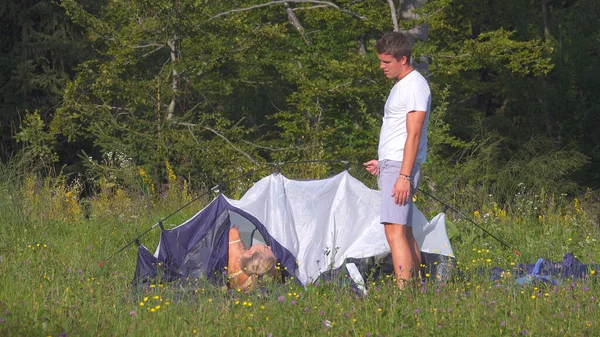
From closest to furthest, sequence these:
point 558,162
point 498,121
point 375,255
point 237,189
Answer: point 375,255, point 237,189, point 558,162, point 498,121

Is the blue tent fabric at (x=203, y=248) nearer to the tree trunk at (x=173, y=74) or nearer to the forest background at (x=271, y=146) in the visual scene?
the forest background at (x=271, y=146)

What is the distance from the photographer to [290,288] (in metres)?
5.93

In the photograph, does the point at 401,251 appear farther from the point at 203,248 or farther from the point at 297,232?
the point at 203,248

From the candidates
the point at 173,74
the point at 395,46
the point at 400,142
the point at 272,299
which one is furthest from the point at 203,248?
the point at 173,74

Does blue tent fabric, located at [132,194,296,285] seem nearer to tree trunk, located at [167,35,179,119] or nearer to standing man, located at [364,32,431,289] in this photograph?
standing man, located at [364,32,431,289]

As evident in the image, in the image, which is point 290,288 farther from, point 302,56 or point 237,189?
point 302,56

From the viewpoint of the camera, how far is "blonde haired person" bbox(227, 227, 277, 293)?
6.25 metres

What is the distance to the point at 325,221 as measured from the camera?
23.2 ft

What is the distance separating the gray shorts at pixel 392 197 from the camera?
18.9 feet

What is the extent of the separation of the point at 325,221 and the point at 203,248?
889 millimetres

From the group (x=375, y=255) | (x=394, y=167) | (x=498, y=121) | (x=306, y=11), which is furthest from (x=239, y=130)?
(x=498, y=121)

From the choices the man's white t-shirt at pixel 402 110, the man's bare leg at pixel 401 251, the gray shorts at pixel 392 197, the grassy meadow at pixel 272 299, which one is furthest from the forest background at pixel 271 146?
the man's white t-shirt at pixel 402 110

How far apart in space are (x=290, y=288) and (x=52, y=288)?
1366 mm

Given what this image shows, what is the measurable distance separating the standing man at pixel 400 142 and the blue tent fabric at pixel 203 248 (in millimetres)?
1046
